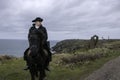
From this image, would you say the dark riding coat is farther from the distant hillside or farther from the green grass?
the distant hillside

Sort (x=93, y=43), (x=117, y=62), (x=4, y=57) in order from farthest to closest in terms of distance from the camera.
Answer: (x=93, y=43)
(x=4, y=57)
(x=117, y=62)

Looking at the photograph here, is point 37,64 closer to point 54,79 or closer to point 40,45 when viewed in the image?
point 40,45

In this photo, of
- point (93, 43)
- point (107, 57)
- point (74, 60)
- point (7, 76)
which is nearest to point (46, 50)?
point (7, 76)

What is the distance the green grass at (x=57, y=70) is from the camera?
2753cm

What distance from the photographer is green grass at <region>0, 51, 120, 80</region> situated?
27.5 metres

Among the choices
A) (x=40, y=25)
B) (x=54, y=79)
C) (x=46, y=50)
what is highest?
(x=40, y=25)

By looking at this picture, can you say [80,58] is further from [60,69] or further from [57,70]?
[57,70]

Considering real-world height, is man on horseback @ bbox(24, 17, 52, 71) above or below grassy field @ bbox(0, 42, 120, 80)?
above

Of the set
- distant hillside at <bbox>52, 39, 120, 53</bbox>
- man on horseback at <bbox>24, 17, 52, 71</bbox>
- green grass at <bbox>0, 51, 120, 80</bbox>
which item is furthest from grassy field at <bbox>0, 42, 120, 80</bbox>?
distant hillside at <bbox>52, 39, 120, 53</bbox>

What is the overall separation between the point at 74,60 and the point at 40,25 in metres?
13.9

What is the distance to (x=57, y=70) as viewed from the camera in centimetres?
3059

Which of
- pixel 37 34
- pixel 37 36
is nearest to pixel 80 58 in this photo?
pixel 37 34

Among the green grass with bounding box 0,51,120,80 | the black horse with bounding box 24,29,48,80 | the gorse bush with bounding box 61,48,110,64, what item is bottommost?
the green grass with bounding box 0,51,120,80

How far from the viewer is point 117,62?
97.7ft
